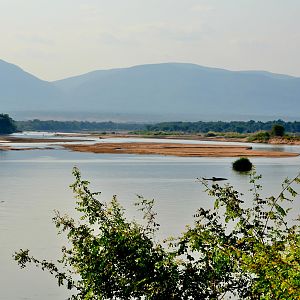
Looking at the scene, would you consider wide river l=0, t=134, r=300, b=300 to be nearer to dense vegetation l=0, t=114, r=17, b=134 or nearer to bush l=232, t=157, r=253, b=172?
bush l=232, t=157, r=253, b=172

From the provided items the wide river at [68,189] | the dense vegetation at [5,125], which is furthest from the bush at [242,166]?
the dense vegetation at [5,125]

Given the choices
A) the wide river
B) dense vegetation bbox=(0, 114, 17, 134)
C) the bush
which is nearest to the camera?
the wide river

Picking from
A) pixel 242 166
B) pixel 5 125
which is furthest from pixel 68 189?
pixel 5 125

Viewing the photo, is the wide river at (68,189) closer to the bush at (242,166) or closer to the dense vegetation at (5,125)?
the bush at (242,166)

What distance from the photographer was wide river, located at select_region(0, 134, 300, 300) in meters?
23.7

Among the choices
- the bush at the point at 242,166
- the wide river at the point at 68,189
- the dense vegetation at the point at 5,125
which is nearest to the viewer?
the wide river at the point at 68,189

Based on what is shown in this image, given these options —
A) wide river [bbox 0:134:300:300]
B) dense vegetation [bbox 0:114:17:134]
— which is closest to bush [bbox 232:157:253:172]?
wide river [bbox 0:134:300:300]

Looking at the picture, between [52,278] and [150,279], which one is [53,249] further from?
[150,279]

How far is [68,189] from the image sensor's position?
1828 inches

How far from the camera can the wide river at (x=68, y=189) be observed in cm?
2366

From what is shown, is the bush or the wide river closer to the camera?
the wide river

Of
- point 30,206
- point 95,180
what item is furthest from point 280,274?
point 95,180

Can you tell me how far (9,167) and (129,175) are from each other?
1351cm

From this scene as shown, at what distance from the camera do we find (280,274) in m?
9.53
